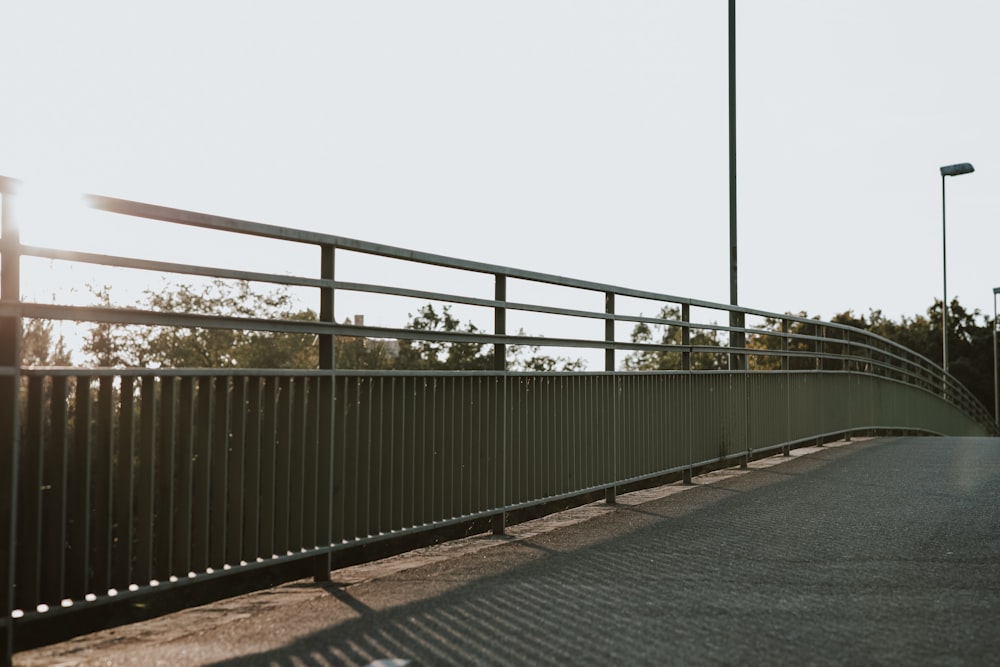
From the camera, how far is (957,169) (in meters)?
42.5

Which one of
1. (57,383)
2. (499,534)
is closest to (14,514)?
(57,383)

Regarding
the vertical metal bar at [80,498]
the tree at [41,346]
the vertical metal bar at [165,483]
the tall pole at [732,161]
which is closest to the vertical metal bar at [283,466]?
the vertical metal bar at [165,483]

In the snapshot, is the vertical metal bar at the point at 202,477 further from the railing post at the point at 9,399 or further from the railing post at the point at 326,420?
the railing post at the point at 9,399

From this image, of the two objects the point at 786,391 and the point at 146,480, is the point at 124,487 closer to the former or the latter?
the point at 146,480

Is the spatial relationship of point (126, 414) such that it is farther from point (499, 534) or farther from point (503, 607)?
point (499, 534)

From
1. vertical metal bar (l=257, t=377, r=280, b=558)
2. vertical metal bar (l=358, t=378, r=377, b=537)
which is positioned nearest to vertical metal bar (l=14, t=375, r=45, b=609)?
vertical metal bar (l=257, t=377, r=280, b=558)

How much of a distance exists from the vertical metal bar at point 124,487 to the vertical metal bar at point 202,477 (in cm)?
34

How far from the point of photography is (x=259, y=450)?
5270 mm

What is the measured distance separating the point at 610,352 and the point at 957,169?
3707cm

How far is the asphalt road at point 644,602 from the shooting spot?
426 centimetres

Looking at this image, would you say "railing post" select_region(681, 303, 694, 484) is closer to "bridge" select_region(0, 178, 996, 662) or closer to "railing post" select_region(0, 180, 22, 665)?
"bridge" select_region(0, 178, 996, 662)

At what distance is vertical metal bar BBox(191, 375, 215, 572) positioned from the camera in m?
4.91

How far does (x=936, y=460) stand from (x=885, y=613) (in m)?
8.56

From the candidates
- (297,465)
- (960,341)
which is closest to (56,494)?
(297,465)
